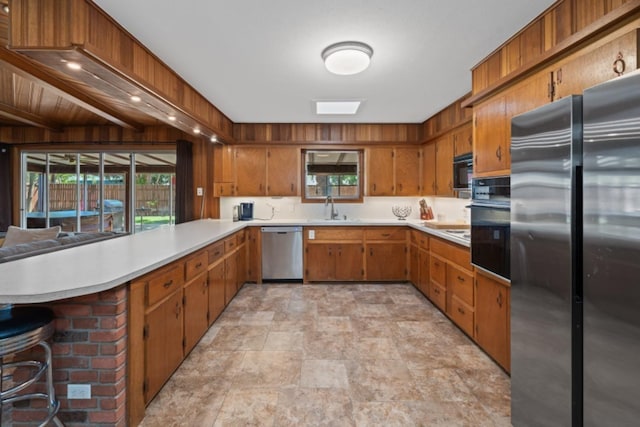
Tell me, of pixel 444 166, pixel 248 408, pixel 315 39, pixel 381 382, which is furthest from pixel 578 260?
pixel 444 166

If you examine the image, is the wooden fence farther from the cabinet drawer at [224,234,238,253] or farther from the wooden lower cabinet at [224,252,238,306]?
the wooden lower cabinet at [224,252,238,306]

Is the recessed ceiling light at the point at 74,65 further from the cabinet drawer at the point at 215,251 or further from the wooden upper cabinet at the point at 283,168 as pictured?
the wooden upper cabinet at the point at 283,168

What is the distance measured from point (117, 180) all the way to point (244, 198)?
2.17 meters

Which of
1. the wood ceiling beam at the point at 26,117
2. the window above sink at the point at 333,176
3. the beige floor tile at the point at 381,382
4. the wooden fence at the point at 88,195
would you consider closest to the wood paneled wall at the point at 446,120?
the window above sink at the point at 333,176

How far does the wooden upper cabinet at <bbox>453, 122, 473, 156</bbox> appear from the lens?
3451 mm

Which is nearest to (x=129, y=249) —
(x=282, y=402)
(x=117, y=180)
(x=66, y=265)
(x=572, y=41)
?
(x=66, y=265)

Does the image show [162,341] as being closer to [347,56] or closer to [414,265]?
[347,56]

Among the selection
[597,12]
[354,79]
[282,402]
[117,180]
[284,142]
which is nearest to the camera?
[597,12]

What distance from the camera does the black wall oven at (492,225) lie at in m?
2.09

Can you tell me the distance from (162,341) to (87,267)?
2.17 feet

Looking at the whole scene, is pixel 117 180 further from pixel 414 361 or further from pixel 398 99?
pixel 414 361

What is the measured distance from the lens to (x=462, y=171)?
3465mm

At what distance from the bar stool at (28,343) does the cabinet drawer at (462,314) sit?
2.96 meters

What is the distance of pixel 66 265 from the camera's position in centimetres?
178
